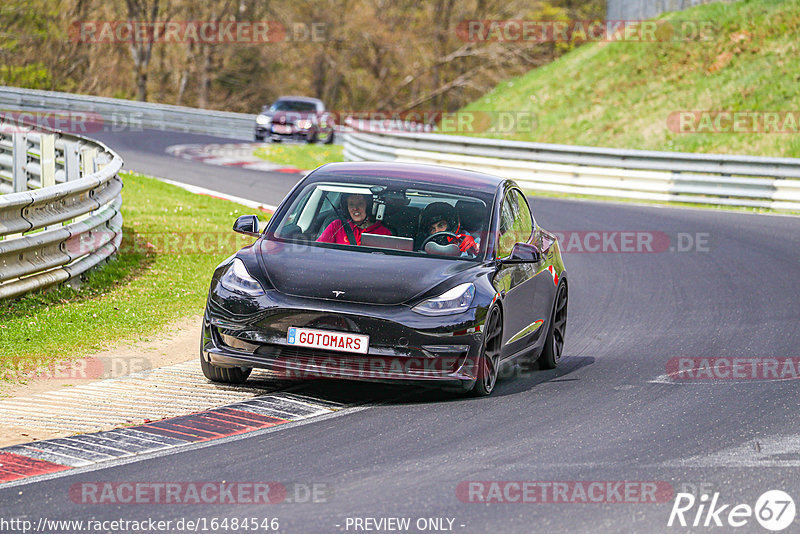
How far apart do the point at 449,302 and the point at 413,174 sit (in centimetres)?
160

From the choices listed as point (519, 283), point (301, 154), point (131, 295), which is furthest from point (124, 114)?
point (519, 283)

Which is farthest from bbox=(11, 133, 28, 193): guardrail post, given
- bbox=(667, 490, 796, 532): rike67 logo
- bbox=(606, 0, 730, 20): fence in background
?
bbox=(606, 0, 730, 20): fence in background

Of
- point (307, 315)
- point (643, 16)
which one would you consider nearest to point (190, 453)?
point (307, 315)

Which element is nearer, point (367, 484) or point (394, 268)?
point (367, 484)

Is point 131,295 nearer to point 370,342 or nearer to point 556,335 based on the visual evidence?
point 556,335

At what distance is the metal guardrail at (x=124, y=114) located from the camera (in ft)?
135

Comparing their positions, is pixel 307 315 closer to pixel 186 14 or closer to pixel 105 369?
pixel 105 369

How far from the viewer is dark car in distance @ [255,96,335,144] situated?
127 feet

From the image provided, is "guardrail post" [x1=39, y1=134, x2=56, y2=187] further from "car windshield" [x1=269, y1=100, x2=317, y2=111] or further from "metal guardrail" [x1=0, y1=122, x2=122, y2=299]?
"car windshield" [x1=269, y1=100, x2=317, y2=111]

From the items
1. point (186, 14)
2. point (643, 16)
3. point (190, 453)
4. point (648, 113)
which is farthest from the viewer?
point (186, 14)

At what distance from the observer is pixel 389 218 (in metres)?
8.48

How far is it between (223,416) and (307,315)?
0.80 meters

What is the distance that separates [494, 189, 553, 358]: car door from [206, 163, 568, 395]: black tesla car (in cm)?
2

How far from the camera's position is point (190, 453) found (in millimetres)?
6195
